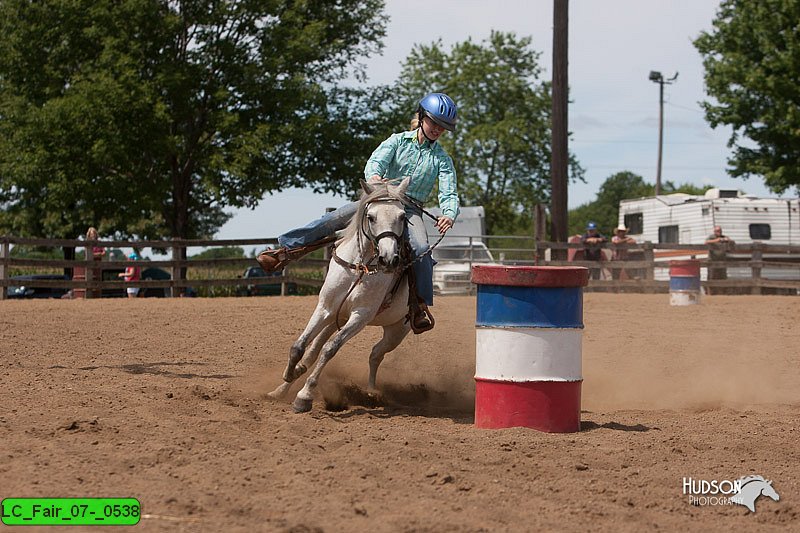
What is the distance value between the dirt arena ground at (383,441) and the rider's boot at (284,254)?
1014mm

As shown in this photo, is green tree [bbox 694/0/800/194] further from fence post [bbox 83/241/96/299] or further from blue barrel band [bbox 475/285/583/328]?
blue barrel band [bbox 475/285/583/328]

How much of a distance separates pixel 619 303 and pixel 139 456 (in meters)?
15.5

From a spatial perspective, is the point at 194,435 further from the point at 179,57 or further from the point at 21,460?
the point at 179,57

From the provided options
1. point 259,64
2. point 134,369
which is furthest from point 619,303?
point 259,64

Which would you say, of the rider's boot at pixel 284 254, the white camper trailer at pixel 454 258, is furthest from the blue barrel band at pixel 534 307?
the white camper trailer at pixel 454 258

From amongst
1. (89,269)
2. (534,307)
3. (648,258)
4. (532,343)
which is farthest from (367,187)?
(648,258)

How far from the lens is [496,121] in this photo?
176 feet

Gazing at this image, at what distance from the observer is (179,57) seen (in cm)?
3002

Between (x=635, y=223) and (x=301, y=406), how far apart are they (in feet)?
82.8

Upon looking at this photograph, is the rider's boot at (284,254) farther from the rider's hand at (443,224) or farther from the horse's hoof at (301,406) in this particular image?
the horse's hoof at (301,406)

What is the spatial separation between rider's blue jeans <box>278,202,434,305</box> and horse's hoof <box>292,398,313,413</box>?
136 cm

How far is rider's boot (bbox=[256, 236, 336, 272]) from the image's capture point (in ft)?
27.1

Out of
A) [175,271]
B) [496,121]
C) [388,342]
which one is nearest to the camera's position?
[388,342]

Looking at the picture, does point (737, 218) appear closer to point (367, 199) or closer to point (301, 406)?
point (367, 199)
